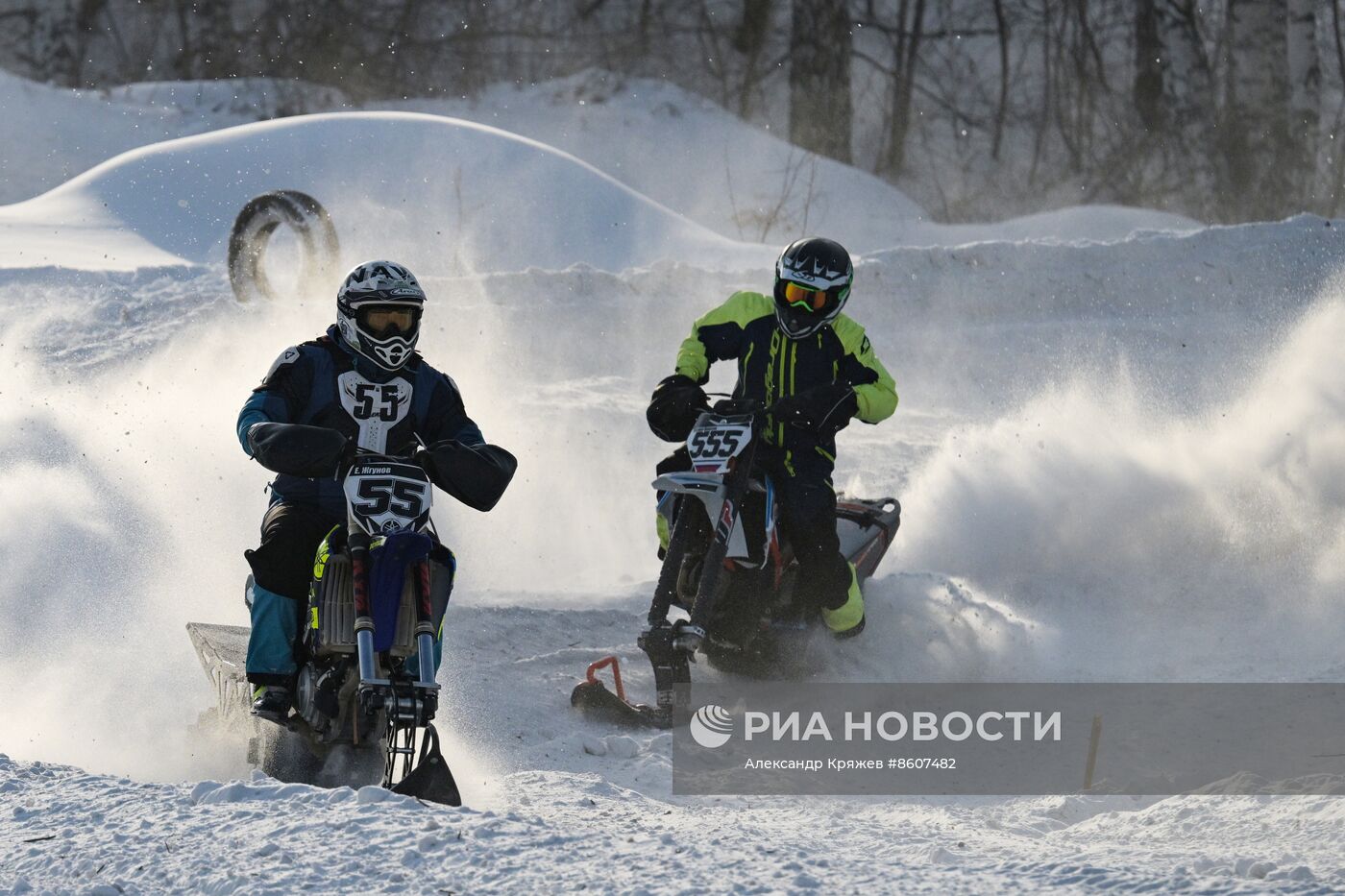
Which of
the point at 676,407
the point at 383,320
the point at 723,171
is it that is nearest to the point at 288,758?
the point at 383,320

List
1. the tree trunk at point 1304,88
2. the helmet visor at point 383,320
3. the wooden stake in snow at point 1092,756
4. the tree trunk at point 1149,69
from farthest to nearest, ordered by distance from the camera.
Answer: the tree trunk at point 1149,69, the tree trunk at point 1304,88, the wooden stake in snow at point 1092,756, the helmet visor at point 383,320

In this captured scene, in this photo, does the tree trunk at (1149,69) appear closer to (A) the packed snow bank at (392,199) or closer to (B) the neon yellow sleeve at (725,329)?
(A) the packed snow bank at (392,199)

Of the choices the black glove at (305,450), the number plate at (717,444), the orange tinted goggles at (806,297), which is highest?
the orange tinted goggles at (806,297)

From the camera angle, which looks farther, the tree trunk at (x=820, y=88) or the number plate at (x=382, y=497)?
the tree trunk at (x=820, y=88)

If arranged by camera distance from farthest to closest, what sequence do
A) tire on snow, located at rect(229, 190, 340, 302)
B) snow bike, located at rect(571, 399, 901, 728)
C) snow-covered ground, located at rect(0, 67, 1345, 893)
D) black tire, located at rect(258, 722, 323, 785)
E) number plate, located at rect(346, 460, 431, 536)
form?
tire on snow, located at rect(229, 190, 340, 302) → snow bike, located at rect(571, 399, 901, 728) → black tire, located at rect(258, 722, 323, 785) → number plate, located at rect(346, 460, 431, 536) → snow-covered ground, located at rect(0, 67, 1345, 893)

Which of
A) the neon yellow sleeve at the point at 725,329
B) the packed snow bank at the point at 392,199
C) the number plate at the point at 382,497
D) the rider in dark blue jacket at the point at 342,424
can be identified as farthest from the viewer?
the packed snow bank at the point at 392,199

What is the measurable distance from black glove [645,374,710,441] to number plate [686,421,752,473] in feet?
0.44

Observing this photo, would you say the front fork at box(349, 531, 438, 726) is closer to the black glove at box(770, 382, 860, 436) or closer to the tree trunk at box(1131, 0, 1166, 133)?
the black glove at box(770, 382, 860, 436)

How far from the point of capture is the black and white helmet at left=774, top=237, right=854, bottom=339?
24.2 ft

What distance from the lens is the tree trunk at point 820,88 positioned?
29.4 meters

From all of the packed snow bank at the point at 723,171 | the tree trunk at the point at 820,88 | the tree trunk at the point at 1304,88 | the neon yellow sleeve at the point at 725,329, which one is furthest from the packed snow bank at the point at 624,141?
the neon yellow sleeve at the point at 725,329

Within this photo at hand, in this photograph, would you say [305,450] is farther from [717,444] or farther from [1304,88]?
[1304,88]

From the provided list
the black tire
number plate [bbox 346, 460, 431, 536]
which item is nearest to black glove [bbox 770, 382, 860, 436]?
number plate [bbox 346, 460, 431, 536]

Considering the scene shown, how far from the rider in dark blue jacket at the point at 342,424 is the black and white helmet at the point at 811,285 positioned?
→ 81.1 inches
